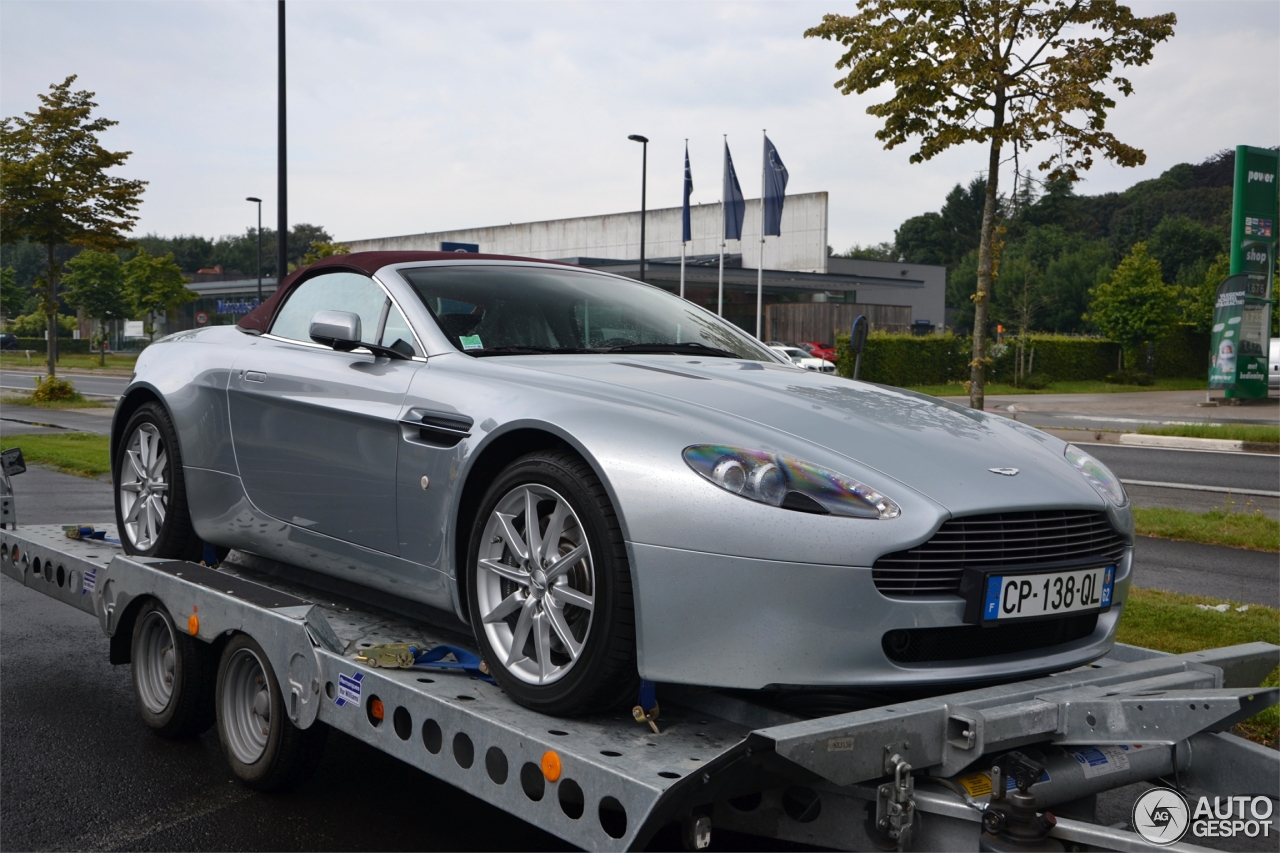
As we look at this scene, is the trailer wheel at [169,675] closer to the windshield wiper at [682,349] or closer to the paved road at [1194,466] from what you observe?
the windshield wiper at [682,349]

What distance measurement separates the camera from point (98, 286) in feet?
203

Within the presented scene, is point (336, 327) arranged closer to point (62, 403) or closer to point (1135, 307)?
point (62, 403)

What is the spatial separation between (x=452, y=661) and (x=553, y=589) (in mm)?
538

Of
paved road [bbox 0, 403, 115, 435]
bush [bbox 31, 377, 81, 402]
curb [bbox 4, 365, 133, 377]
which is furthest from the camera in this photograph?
curb [bbox 4, 365, 133, 377]

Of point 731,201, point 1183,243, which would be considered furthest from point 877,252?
point 731,201

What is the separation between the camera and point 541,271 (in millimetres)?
4492

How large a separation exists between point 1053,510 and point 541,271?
87.8 inches

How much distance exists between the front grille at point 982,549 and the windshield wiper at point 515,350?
1.62m

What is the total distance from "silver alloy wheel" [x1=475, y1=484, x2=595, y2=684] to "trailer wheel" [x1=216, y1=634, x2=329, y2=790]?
2.65 ft

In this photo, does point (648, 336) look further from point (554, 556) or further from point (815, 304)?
point (815, 304)

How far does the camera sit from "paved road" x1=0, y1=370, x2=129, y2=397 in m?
33.2

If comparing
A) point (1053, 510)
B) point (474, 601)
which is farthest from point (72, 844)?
point (1053, 510)

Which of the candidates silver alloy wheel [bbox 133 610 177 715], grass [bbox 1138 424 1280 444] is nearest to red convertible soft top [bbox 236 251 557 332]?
silver alloy wheel [bbox 133 610 177 715]

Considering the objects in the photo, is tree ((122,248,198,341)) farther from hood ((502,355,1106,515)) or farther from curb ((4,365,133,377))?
hood ((502,355,1106,515))
